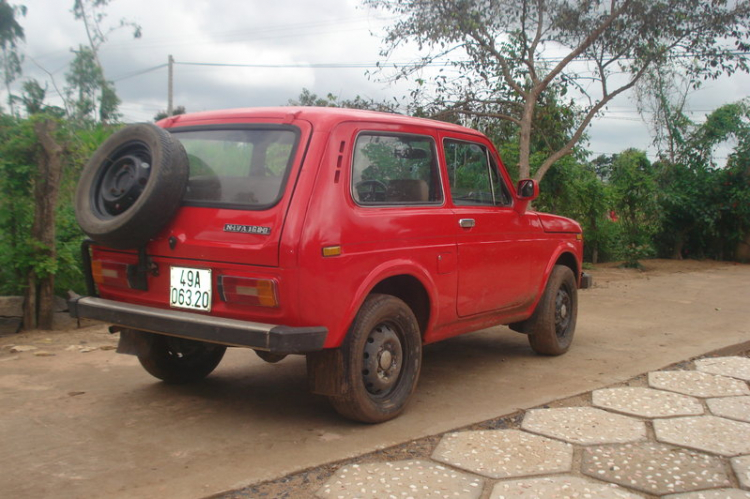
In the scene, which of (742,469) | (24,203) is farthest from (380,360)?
(24,203)

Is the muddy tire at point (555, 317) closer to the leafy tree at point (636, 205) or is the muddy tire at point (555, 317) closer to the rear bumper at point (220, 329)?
the rear bumper at point (220, 329)

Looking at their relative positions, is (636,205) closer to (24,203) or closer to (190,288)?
(24,203)

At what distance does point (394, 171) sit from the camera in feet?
13.5

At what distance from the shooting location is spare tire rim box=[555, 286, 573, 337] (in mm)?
5797

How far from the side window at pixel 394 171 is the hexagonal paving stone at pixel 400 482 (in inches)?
55.4

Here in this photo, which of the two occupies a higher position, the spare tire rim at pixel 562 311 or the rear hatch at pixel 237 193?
the rear hatch at pixel 237 193

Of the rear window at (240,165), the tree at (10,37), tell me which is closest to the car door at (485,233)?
the rear window at (240,165)

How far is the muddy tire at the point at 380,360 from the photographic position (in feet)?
12.1

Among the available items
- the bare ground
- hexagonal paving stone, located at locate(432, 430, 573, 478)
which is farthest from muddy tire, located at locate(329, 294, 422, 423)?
the bare ground

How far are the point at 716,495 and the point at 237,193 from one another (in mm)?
2699

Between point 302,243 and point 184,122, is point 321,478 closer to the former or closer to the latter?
point 302,243

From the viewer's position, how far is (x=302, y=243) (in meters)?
3.38

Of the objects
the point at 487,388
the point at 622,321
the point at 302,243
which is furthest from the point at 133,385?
the point at 622,321

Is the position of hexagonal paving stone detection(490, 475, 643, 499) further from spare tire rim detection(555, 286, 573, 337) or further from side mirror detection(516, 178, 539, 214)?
spare tire rim detection(555, 286, 573, 337)
